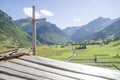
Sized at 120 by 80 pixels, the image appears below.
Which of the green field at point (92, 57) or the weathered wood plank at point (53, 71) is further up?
the weathered wood plank at point (53, 71)

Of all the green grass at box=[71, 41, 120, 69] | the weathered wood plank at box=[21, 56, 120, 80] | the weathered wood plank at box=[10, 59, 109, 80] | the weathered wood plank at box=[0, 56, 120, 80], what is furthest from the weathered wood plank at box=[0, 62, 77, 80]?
the green grass at box=[71, 41, 120, 69]

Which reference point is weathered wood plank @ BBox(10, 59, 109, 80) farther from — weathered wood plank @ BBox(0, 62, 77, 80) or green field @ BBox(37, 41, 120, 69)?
green field @ BBox(37, 41, 120, 69)

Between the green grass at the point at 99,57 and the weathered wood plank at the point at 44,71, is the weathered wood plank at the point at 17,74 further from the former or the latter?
the green grass at the point at 99,57

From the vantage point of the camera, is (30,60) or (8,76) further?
(30,60)

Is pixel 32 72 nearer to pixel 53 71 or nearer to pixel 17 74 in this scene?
pixel 17 74

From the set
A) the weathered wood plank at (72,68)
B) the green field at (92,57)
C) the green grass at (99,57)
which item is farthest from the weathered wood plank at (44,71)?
the green grass at (99,57)

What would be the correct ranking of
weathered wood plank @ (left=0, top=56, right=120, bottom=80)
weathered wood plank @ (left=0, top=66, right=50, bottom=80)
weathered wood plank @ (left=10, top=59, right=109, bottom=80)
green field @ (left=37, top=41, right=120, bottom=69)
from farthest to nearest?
green field @ (left=37, top=41, right=120, bottom=69) → weathered wood plank @ (left=10, top=59, right=109, bottom=80) → weathered wood plank @ (left=0, top=56, right=120, bottom=80) → weathered wood plank @ (left=0, top=66, right=50, bottom=80)

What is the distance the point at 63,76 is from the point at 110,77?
141 cm

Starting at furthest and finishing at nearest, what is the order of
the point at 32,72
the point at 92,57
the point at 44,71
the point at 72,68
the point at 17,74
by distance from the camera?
the point at 92,57 → the point at 72,68 → the point at 44,71 → the point at 32,72 → the point at 17,74

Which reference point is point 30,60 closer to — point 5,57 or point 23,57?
point 23,57

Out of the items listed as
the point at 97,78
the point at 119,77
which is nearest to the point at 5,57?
the point at 97,78

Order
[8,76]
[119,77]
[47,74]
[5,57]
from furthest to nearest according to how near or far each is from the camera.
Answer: [119,77] → [5,57] → [47,74] → [8,76]

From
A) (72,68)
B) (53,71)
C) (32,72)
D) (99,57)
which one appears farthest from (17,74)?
(99,57)

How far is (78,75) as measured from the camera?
21.4 feet
